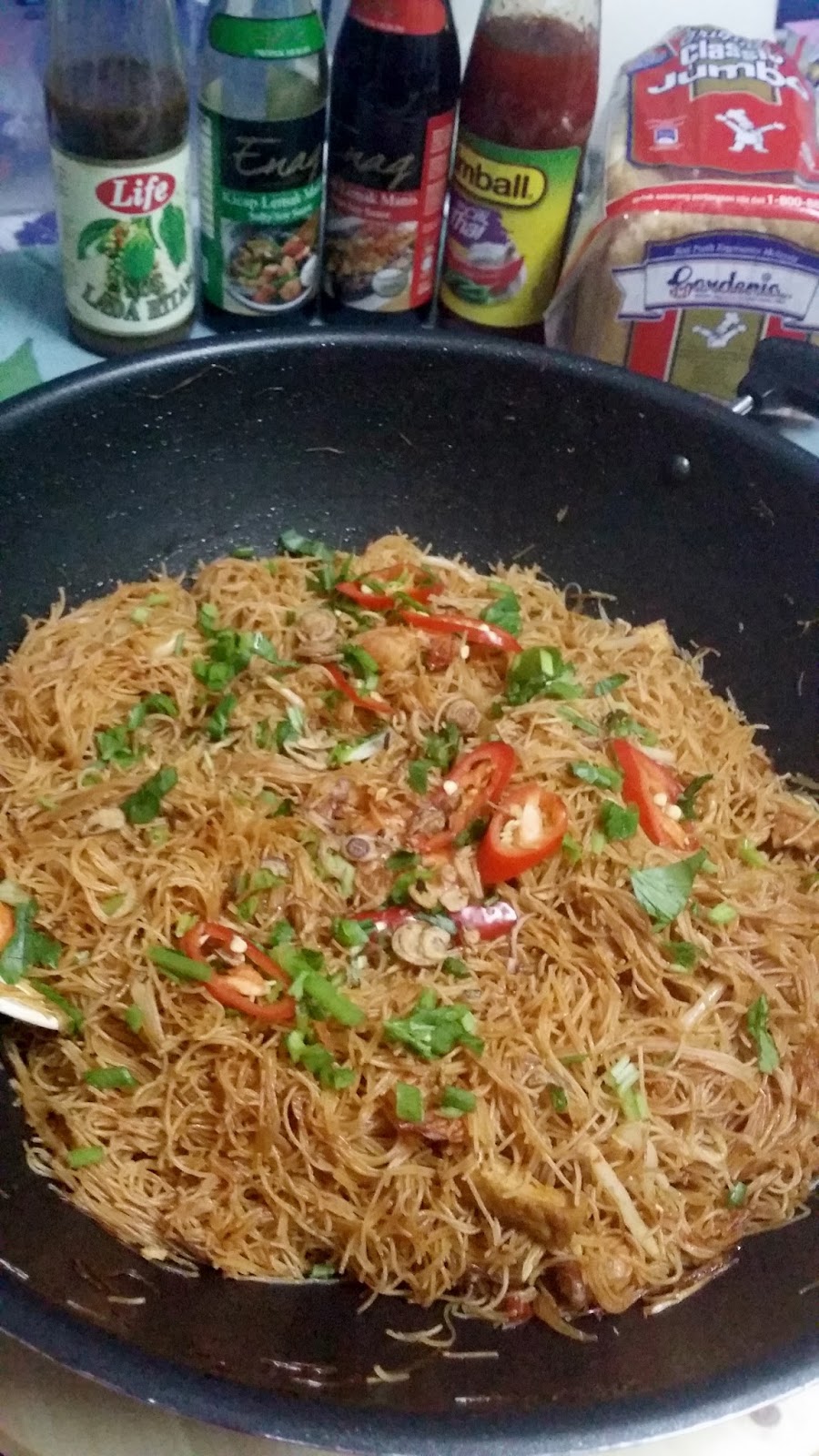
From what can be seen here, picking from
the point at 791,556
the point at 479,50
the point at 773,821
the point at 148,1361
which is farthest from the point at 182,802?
the point at 479,50

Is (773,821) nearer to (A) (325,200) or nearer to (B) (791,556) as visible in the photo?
(B) (791,556)

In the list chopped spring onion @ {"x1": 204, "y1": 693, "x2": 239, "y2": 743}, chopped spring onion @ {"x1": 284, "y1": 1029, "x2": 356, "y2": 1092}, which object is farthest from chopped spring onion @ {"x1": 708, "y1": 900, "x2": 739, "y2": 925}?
Result: chopped spring onion @ {"x1": 204, "y1": 693, "x2": 239, "y2": 743}

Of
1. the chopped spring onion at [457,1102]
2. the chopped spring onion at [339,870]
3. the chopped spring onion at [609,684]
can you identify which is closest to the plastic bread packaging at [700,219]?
the chopped spring onion at [609,684]

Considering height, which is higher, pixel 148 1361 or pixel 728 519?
pixel 728 519

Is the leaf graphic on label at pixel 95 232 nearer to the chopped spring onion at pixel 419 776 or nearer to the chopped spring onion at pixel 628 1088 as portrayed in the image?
Answer: the chopped spring onion at pixel 419 776

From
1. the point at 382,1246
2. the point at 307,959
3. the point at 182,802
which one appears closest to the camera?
the point at 382,1246

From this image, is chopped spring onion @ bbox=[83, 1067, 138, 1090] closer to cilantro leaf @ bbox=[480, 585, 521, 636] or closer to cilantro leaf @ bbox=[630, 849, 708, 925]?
cilantro leaf @ bbox=[630, 849, 708, 925]

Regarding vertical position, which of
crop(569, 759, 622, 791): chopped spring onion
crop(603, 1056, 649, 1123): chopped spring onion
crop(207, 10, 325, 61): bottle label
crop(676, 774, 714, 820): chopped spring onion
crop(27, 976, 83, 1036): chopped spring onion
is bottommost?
crop(27, 976, 83, 1036): chopped spring onion
